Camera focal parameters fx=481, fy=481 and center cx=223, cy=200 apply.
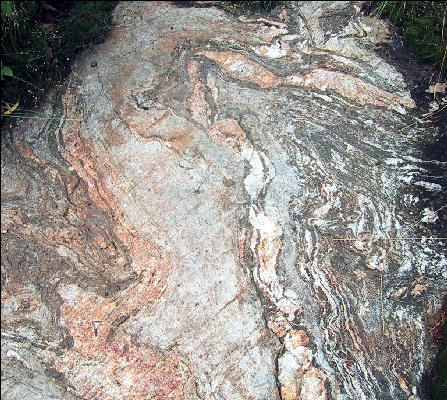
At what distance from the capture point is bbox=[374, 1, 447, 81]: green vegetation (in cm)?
320

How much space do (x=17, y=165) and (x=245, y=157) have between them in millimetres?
1397

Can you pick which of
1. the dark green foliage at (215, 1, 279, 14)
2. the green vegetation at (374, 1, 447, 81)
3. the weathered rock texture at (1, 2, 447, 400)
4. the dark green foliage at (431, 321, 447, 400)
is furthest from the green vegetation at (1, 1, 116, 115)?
the dark green foliage at (431, 321, 447, 400)

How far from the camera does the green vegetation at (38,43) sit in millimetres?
2986

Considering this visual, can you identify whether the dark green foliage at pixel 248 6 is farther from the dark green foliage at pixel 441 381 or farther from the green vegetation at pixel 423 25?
the dark green foliage at pixel 441 381

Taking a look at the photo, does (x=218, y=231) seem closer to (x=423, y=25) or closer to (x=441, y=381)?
(x=441, y=381)

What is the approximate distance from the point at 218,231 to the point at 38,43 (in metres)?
1.66

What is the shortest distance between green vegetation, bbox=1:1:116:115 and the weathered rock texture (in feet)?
0.42

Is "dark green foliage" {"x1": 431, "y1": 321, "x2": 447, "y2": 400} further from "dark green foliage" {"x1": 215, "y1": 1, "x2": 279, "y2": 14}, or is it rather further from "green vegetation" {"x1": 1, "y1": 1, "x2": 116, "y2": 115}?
"green vegetation" {"x1": 1, "y1": 1, "x2": 116, "y2": 115}

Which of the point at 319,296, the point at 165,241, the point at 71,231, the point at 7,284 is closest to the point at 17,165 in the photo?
the point at 71,231

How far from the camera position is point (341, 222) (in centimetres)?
295

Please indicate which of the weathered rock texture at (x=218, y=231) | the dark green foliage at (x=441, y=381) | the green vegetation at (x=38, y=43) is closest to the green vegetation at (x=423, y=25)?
the weathered rock texture at (x=218, y=231)

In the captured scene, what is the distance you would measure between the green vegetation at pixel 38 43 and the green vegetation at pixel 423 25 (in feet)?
6.45

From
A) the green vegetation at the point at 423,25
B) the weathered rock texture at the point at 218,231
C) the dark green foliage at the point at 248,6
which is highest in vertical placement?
the dark green foliage at the point at 248,6

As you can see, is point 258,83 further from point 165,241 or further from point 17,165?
point 17,165
